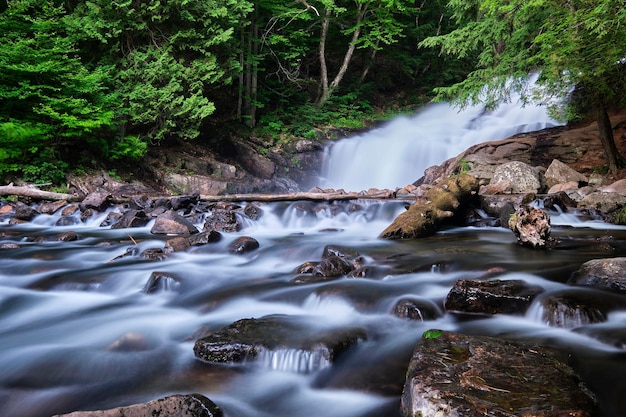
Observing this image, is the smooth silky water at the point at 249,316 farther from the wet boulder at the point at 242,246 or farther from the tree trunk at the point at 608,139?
the tree trunk at the point at 608,139

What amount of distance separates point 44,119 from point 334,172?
10.9 m

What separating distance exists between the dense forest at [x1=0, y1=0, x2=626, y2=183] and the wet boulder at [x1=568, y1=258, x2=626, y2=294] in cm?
382

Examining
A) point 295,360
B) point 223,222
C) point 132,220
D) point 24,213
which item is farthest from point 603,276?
point 24,213

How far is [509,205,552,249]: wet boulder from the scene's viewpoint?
18.4 feet

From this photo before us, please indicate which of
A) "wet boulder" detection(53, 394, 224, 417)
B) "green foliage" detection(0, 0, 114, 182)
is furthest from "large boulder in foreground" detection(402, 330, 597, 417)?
"green foliage" detection(0, 0, 114, 182)

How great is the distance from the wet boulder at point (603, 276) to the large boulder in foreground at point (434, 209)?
10.1 feet

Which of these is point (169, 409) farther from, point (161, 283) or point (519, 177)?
point (519, 177)

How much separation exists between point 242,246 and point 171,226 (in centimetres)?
217

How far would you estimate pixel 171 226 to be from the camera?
7.93 metres

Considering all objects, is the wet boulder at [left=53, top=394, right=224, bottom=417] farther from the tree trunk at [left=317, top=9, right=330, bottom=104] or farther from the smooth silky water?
the tree trunk at [left=317, top=9, right=330, bottom=104]

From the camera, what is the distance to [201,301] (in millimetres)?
4426

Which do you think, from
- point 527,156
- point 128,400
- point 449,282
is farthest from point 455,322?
point 527,156

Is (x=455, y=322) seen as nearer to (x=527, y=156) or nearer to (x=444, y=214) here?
(x=444, y=214)

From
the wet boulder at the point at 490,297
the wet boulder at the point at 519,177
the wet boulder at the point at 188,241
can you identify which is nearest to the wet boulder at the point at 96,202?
the wet boulder at the point at 188,241
